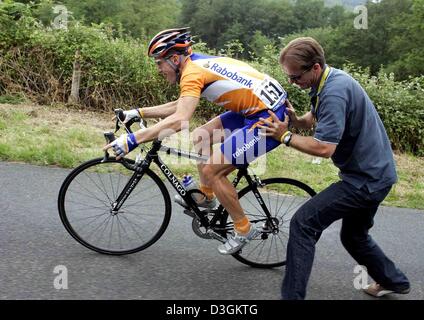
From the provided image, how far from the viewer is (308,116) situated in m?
4.12

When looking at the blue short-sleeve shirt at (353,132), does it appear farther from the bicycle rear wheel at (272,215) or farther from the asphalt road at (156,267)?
the asphalt road at (156,267)

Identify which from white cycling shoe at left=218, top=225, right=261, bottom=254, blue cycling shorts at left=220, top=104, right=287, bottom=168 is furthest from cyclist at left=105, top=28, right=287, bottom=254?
white cycling shoe at left=218, top=225, right=261, bottom=254

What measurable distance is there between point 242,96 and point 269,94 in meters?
0.21

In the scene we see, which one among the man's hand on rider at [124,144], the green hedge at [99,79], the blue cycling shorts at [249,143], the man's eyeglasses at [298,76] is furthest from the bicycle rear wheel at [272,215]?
the green hedge at [99,79]

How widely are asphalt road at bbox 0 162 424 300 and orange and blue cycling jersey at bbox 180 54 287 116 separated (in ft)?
4.55

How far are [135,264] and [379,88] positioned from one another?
803cm

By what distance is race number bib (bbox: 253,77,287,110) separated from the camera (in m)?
4.05

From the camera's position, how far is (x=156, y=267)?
4367 mm

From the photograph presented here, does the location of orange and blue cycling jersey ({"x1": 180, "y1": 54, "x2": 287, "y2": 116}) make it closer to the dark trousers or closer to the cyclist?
the cyclist

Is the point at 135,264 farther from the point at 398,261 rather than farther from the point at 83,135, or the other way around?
the point at 83,135

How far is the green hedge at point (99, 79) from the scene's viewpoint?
10469 mm

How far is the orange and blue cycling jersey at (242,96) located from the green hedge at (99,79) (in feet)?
21.2

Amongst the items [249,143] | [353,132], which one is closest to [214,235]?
[249,143]
